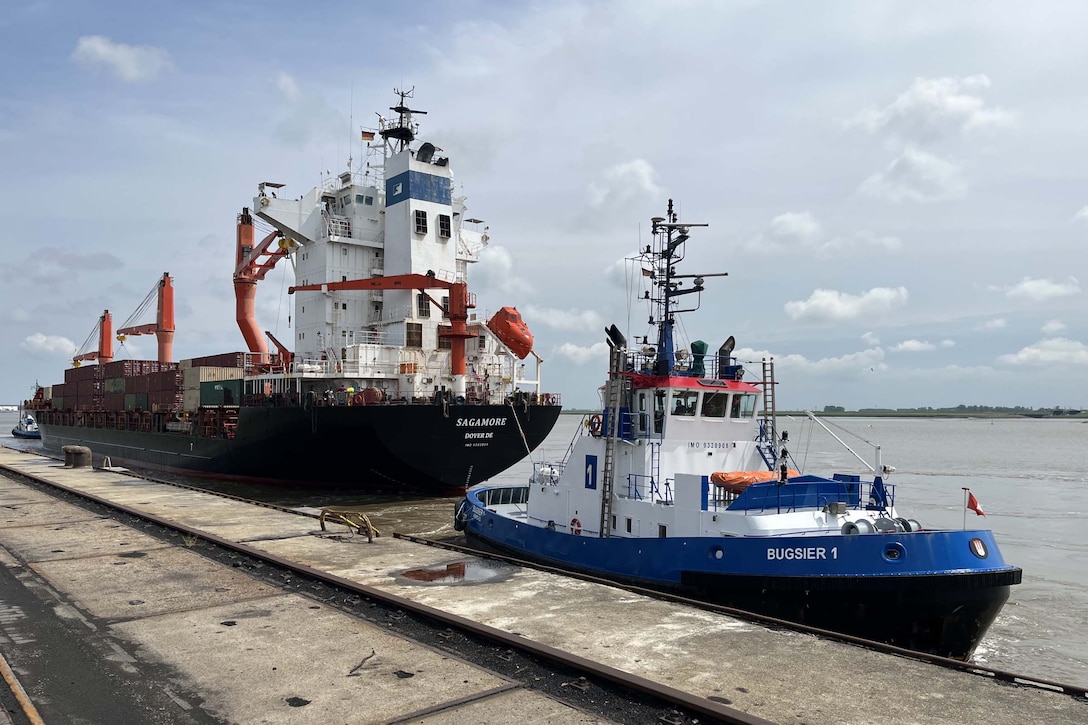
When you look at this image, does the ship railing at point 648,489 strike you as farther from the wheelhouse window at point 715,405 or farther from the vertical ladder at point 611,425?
the wheelhouse window at point 715,405

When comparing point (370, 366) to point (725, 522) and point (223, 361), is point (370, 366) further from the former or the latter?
point (725, 522)

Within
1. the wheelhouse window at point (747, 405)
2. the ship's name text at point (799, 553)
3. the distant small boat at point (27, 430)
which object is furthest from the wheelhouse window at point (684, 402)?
the distant small boat at point (27, 430)

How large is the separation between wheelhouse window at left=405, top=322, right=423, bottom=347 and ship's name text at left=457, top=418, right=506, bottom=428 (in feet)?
19.1

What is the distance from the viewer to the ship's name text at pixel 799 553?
1070cm

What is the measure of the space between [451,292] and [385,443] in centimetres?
680

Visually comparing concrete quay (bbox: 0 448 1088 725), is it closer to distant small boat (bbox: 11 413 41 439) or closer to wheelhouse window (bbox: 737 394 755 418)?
wheelhouse window (bbox: 737 394 755 418)

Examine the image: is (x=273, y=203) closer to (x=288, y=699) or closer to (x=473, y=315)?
(x=473, y=315)

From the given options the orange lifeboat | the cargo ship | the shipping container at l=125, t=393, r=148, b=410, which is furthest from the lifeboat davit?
the shipping container at l=125, t=393, r=148, b=410

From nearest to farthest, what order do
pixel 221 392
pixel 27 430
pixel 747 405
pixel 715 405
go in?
1. pixel 715 405
2. pixel 747 405
3. pixel 221 392
4. pixel 27 430

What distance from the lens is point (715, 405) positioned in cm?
1450

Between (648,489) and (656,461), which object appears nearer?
(648,489)

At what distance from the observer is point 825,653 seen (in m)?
7.73

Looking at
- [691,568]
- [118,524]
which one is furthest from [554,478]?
→ [118,524]

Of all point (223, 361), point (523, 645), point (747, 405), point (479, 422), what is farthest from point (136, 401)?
point (523, 645)
